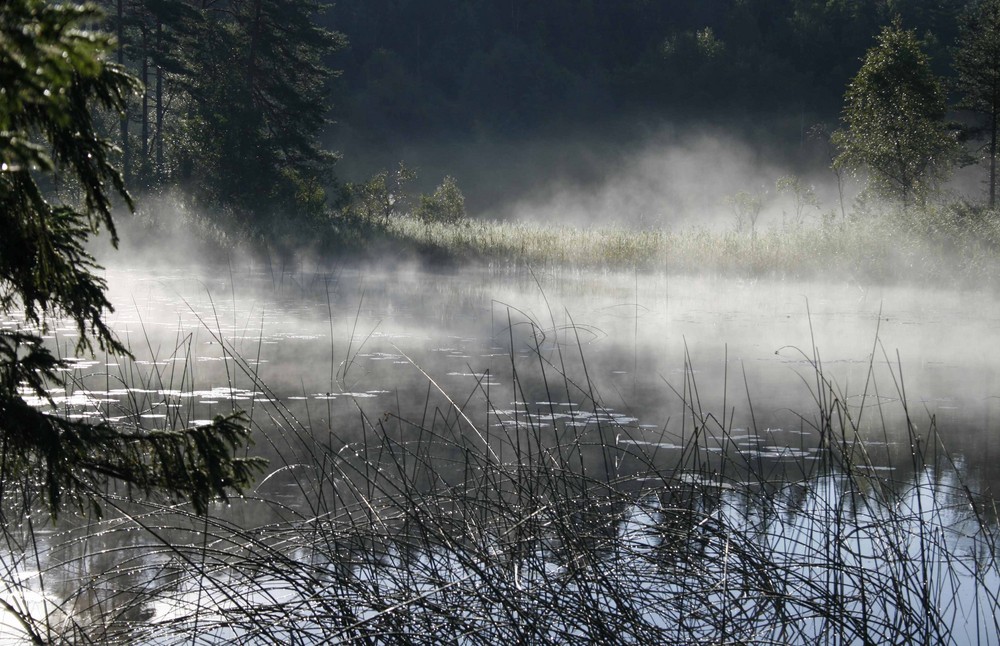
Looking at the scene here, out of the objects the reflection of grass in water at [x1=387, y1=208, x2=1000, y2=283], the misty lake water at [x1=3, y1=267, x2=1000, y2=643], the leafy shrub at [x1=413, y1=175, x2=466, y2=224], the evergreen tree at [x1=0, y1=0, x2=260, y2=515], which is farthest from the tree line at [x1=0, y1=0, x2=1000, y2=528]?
the reflection of grass in water at [x1=387, y1=208, x2=1000, y2=283]

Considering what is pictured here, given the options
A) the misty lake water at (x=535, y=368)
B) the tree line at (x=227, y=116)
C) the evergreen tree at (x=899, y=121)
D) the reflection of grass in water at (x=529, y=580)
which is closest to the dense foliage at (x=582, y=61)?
the tree line at (x=227, y=116)

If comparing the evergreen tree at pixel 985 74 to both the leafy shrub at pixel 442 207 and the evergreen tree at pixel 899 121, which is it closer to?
the evergreen tree at pixel 899 121

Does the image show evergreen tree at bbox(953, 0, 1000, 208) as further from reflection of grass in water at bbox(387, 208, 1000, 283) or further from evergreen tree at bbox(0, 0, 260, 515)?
evergreen tree at bbox(0, 0, 260, 515)

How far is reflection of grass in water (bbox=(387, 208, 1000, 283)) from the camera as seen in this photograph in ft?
58.7

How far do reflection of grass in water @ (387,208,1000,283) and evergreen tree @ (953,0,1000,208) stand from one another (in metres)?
11.6

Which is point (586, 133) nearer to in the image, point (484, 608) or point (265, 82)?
point (265, 82)

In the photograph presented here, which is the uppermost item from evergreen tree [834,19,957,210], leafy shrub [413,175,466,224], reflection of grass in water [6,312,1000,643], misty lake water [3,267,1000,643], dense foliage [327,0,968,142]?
dense foliage [327,0,968,142]

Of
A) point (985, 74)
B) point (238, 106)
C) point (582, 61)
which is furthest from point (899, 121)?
point (582, 61)

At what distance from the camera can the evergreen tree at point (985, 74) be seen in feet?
101

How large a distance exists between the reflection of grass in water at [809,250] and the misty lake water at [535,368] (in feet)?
2.29

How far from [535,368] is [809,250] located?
10.9 meters

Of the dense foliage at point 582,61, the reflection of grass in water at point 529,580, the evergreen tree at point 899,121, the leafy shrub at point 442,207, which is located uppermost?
the dense foliage at point 582,61

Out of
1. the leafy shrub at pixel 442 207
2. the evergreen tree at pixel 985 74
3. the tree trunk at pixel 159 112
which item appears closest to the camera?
the tree trunk at pixel 159 112

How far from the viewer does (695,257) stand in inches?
765
